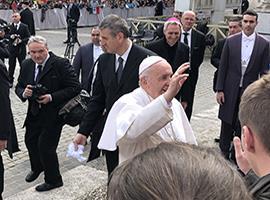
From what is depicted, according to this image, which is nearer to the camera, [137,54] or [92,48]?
[137,54]

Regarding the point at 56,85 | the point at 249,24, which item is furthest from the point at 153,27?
the point at 56,85

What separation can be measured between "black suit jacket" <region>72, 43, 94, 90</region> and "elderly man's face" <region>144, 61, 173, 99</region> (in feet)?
12.2

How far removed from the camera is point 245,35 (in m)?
5.68

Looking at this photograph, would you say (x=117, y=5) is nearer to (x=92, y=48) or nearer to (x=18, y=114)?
(x=18, y=114)

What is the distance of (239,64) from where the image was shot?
564 centimetres

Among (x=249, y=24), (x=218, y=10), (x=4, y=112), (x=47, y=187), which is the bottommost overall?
(x=47, y=187)

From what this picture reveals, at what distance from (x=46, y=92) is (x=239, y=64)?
226 centimetres

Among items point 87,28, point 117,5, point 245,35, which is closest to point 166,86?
point 245,35

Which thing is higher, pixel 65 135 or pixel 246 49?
pixel 246 49

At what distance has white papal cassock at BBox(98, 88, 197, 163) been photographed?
2.76 m

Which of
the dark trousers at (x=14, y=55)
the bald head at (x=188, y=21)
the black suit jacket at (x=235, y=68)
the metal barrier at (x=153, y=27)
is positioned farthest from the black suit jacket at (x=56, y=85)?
the metal barrier at (x=153, y=27)

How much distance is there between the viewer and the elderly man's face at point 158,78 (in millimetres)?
3033

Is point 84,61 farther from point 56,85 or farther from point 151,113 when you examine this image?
point 151,113

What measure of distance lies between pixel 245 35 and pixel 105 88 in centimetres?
225
